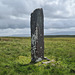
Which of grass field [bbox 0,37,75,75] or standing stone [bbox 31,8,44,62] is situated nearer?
grass field [bbox 0,37,75,75]

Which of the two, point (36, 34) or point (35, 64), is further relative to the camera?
point (36, 34)

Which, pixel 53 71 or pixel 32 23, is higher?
pixel 32 23

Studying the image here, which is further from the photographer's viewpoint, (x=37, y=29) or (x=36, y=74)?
(x=37, y=29)

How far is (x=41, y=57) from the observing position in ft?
29.8

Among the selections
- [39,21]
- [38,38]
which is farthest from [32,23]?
[38,38]

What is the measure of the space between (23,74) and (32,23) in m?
4.53

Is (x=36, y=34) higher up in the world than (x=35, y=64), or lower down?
higher up

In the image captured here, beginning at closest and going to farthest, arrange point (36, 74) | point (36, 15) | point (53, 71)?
point (36, 74), point (53, 71), point (36, 15)

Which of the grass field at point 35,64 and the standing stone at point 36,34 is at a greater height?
the standing stone at point 36,34

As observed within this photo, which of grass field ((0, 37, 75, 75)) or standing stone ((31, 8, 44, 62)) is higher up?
standing stone ((31, 8, 44, 62))

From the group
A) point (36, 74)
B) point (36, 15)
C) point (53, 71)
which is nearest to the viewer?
point (36, 74)

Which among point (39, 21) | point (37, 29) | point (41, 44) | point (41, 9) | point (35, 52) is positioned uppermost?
point (41, 9)

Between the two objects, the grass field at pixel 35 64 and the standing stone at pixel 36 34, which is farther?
the standing stone at pixel 36 34

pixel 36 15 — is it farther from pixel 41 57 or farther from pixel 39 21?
pixel 41 57
